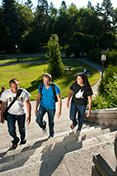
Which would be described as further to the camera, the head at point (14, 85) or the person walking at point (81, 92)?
the person walking at point (81, 92)

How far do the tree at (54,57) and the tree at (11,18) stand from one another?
26.6 meters

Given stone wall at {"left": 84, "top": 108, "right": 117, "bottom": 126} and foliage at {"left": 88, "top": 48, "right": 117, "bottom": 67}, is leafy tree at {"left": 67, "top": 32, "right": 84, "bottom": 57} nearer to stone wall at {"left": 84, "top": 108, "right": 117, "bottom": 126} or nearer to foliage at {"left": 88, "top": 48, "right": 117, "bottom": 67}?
foliage at {"left": 88, "top": 48, "right": 117, "bottom": 67}

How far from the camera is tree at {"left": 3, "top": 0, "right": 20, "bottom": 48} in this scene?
37156 millimetres

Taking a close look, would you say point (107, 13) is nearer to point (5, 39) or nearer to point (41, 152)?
point (5, 39)

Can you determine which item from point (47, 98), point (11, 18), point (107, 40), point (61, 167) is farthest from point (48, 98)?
point (11, 18)

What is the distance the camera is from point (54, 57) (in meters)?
13.7

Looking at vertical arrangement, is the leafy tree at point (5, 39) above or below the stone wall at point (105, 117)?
above

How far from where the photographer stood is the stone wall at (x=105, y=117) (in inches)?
172

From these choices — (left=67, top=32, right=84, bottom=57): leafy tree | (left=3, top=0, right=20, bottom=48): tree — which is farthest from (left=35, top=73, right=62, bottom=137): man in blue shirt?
(left=3, top=0, right=20, bottom=48): tree

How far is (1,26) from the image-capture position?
3397 centimetres

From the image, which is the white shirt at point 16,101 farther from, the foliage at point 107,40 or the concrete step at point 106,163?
the foliage at point 107,40

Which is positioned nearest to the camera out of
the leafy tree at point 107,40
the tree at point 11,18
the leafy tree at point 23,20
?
the leafy tree at point 107,40

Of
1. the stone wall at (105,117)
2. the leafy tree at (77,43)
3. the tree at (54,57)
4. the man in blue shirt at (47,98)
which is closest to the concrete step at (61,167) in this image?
the man in blue shirt at (47,98)

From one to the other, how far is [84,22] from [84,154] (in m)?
41.9
